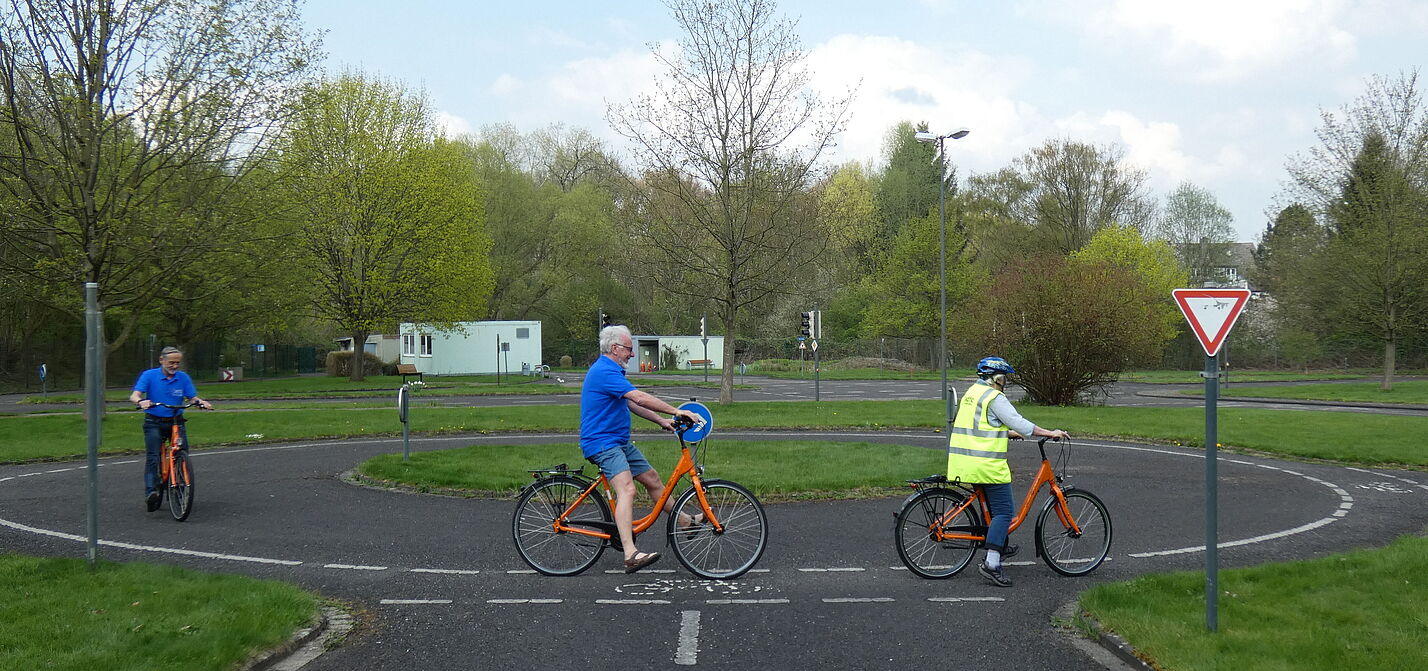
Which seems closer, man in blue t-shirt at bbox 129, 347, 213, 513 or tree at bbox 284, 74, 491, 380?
man in blue t-shirt at bbox 129, 347, 213, 513

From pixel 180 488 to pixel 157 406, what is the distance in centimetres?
92

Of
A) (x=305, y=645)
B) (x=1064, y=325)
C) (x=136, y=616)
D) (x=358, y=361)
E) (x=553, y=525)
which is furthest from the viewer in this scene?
(x=358, y=361)

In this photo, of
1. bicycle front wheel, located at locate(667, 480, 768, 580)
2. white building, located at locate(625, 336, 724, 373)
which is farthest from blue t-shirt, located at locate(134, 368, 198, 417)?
white building, located at locate(625, 336, 724, 373)

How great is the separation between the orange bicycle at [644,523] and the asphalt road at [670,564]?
172mm

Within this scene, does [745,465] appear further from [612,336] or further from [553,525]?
[612,336]

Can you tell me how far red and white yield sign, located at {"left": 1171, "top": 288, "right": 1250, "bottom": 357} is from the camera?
19.1 ft

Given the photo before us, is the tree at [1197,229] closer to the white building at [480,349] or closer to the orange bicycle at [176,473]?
the white building at [480,349]

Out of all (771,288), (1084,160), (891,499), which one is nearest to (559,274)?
(1084,160)

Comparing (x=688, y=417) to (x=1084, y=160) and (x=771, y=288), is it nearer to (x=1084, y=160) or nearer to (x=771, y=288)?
(x=771, y=288)

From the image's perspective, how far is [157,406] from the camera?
1038cm

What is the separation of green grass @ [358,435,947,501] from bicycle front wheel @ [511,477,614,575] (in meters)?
3.80

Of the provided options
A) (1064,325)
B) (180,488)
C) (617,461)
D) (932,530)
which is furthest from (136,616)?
(1064,325)

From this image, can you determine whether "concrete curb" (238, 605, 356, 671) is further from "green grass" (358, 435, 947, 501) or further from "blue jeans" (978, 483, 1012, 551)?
"green grass" (358, 435, 947, 501)

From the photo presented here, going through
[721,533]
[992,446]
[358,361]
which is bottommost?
[721,533]
